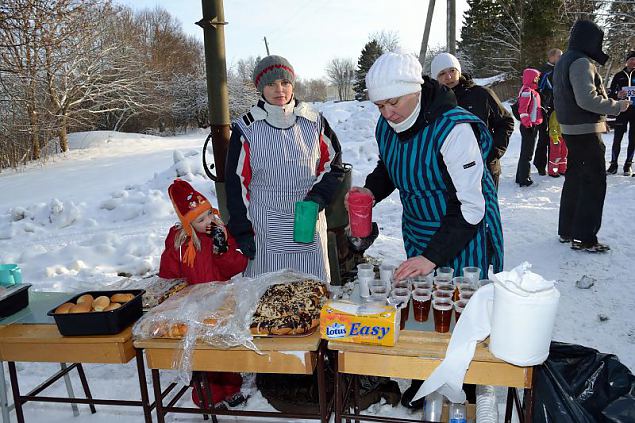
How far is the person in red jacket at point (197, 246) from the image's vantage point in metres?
2.65

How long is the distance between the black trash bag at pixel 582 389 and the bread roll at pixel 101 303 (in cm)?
183

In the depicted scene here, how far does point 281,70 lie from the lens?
2711 millimetres

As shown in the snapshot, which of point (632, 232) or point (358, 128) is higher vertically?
point (358, 128)

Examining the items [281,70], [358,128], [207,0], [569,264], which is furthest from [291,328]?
[358,128]

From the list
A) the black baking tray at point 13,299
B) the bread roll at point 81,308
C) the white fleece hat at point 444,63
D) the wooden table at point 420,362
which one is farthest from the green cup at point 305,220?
the white fleece hat at point 444,63

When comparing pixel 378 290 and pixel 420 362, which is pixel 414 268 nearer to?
pixel 378 290

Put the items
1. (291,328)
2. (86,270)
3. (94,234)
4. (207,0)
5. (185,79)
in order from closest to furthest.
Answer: (291,328) → (207,0) → (86,270) → (94,234) → (185,79)

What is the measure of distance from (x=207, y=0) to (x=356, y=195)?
2.37 meters

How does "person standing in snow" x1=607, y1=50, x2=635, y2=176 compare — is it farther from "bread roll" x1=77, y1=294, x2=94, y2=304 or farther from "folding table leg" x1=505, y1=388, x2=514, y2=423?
"bread roll" x1=77, y1=294, x2=94, y2=304

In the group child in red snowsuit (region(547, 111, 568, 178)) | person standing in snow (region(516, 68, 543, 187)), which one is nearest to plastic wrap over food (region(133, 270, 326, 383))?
person standing in snow (region(516, 68, 543, 187))

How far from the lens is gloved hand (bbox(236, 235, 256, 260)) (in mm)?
2826

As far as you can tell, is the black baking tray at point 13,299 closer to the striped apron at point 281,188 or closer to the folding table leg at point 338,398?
the striped apron at point 281,188

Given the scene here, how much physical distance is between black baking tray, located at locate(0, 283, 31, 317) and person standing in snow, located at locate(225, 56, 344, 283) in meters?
1.15

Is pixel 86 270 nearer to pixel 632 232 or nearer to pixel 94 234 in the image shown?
pixel 94 234
